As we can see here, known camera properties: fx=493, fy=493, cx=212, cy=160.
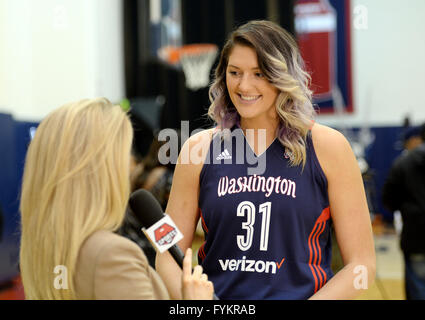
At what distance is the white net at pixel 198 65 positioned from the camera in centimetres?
805

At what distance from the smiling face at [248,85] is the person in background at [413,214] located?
194 cm

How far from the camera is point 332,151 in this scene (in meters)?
1.37

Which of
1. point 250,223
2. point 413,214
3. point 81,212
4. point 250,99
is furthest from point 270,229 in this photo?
point 413,214

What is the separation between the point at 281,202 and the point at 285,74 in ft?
1.17

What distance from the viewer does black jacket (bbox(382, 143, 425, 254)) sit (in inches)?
118

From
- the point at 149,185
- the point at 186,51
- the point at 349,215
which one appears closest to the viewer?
the point at 349,215

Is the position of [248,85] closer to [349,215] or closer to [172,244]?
[349,215]

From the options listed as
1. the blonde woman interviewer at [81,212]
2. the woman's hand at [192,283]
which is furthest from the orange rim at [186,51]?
the woman's hand at [192,283]

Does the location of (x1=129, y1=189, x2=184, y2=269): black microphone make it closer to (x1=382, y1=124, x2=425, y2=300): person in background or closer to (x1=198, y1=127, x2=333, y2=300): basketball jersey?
(x1=198, y1=127, x2=333, y2=300): basketball jersey

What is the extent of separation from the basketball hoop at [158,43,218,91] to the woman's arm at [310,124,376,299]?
679cm

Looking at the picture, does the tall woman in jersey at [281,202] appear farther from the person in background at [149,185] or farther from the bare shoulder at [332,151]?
the person in background at [149,185]

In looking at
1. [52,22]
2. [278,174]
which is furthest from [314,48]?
[278,174]

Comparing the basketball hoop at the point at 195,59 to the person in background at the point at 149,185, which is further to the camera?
the basketball hoop at the point at 195,59

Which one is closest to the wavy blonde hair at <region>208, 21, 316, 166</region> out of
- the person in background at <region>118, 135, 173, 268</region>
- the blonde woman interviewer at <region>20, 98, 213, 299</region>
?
the blonde woman interviewer at <region>20, 98, 213, 299</region>
